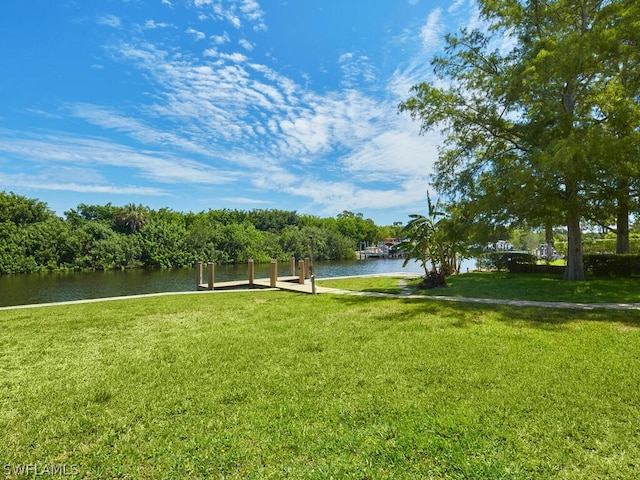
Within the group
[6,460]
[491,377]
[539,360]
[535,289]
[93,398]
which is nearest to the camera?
[6,460]

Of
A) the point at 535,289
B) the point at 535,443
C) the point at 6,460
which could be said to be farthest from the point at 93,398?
the point at 535,289

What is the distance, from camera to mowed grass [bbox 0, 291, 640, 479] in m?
2.67

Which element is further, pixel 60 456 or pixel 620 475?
pixel 60 456

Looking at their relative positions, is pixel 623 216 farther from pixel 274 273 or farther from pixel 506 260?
pixel 274 273

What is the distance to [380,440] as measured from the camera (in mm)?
2906

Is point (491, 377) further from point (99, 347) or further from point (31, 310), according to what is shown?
point (31, 310)

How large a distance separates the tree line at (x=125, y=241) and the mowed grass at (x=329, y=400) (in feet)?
125

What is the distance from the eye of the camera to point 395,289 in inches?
502

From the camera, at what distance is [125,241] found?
42125mm

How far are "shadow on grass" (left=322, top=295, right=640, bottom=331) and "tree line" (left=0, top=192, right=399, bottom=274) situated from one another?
39.9 meters

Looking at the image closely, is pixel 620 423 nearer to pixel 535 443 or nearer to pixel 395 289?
pixel 535 443

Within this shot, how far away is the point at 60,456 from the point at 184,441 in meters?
0.95

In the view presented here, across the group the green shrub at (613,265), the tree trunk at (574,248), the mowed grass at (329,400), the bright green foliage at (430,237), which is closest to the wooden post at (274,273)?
the bright green foliage at (430,237)

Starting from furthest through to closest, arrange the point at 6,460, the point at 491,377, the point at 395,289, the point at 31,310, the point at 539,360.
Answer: the point at 395,289
the point at 31,310
the point at 539,360
the point at 491,377
the point at 6,460
